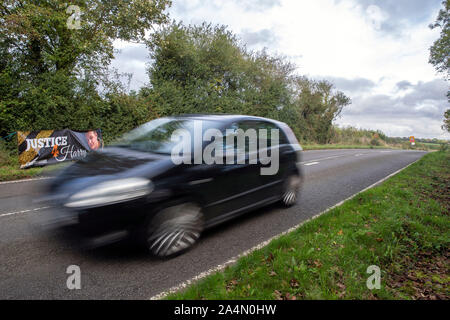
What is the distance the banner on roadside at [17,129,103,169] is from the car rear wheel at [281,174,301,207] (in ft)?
26.3

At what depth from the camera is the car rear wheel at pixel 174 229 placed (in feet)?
9.47

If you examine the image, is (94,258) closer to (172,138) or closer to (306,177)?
(172,138)

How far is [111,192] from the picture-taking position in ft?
8.82

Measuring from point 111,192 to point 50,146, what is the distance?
335 inches

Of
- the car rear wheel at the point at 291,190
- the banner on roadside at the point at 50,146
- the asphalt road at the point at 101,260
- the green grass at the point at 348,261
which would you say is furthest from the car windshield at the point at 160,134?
the banner on roadside at the point at 50,146

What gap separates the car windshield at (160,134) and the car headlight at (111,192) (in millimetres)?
727

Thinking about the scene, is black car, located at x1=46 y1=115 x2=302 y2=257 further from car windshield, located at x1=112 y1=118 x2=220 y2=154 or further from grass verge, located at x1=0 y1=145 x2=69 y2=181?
grass verge, located at x1=0 y1=145 x2=69 y2=181

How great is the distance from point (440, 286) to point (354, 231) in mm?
1200

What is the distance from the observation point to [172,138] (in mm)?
3678

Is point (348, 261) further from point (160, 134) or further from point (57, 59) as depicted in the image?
point (57, 59)

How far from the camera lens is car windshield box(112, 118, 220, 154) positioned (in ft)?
11.8

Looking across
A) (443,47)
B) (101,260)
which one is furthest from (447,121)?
(101,260)

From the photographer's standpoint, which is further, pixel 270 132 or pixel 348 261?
pixel 270 132
